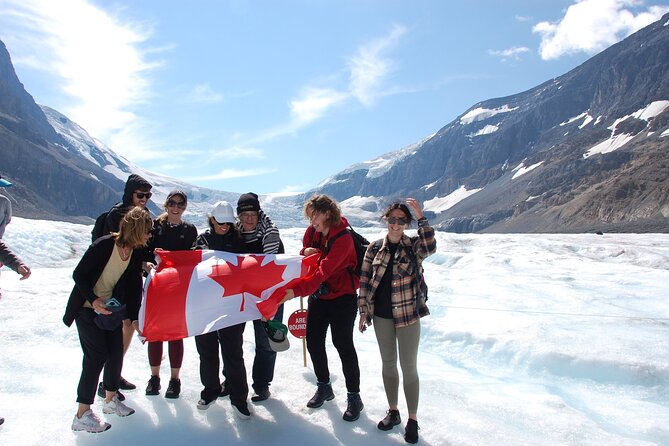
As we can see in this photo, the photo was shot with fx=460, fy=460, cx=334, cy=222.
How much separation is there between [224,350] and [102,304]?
1054 mm

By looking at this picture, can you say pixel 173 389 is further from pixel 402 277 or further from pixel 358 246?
pixel 402 277

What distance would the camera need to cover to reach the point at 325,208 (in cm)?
408

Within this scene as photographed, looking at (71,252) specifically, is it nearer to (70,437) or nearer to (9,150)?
(70,437)

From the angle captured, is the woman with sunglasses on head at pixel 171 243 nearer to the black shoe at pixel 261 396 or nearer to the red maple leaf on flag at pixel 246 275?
the red maple leaf on flag at pixel 246 275

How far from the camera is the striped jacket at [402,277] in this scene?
381 cm

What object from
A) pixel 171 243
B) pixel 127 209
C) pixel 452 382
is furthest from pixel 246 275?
pixel 452 382

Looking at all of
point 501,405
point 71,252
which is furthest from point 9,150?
point 501,405

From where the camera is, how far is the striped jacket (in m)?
3.81

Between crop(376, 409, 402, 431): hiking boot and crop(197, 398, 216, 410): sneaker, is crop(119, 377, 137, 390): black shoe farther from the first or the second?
crop(376, 409, 402, 431): hiking boot

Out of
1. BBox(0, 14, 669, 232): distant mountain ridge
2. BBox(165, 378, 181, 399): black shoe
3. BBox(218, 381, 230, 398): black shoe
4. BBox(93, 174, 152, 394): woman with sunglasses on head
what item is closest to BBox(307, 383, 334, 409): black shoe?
BBox(218, 381, 230, 398): black shoe

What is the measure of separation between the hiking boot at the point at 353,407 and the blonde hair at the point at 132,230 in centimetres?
227

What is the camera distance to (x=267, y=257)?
4.30 meters

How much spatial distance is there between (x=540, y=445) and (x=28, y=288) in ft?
→ 28.6

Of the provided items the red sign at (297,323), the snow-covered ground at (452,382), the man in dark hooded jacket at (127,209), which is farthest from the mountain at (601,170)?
the man in dark hooded jacket at (127,209)
